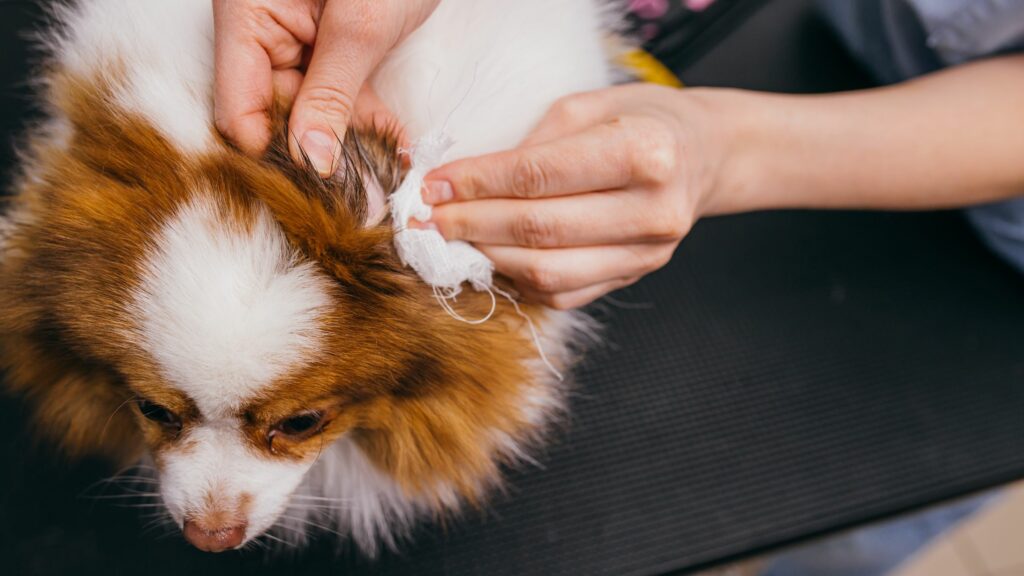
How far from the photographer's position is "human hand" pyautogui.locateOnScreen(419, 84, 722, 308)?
27.7 inches

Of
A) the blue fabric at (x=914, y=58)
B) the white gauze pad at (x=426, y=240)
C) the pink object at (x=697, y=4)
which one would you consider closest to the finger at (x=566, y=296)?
the white gauze pad at (x=426, y=240)

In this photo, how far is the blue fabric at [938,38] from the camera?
98 cm

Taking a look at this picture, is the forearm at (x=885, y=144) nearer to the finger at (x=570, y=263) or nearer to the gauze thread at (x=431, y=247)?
the finger at (x=570, y=263)

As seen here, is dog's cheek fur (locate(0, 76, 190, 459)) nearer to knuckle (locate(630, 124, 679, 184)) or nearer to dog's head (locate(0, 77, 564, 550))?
dog's head (locate(0, 77, 564, 550))

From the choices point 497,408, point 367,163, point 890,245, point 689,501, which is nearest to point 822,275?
point 890,245

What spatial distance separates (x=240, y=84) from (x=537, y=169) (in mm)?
285


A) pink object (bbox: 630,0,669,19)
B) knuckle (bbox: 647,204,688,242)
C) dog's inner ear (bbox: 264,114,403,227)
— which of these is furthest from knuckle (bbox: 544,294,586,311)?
pink object (bbox: 630,0,669,19)

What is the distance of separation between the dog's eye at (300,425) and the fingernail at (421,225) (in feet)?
0.66

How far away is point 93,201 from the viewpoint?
63 centimetres

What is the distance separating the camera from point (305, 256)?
618mm

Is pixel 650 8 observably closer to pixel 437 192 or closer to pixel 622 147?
pixel 622 147

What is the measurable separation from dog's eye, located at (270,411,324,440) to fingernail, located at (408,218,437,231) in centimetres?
20

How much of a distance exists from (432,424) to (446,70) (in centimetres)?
38

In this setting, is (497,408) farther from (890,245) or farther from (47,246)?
(890,245)
